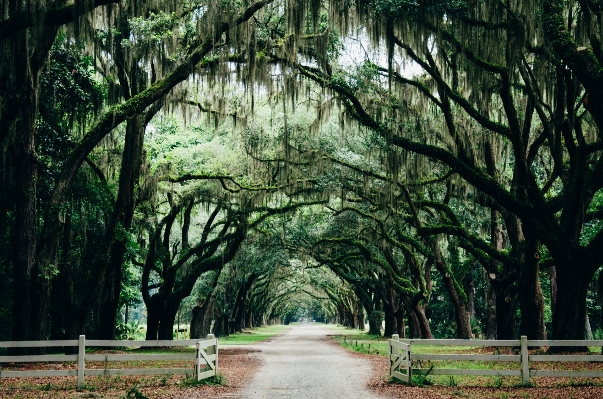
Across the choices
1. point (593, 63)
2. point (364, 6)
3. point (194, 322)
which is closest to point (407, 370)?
point (593, 63)

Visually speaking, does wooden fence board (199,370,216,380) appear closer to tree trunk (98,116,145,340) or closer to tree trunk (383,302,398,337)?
tree trunk (98,116,145,340)

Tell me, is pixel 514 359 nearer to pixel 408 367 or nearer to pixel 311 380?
pixel 408 367

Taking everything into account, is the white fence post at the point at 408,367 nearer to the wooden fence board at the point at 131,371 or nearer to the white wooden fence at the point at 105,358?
the white wooden fence at the point at 105,358

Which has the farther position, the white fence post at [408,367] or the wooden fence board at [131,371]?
the white fence post at [408,367]

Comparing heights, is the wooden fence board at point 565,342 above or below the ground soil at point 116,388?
above

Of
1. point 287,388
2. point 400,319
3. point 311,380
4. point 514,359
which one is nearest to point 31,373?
point 287,388

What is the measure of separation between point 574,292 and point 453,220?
5682 millimetres

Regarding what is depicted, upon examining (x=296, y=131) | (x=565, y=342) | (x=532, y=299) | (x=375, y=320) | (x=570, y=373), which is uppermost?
(x=296, y=131)

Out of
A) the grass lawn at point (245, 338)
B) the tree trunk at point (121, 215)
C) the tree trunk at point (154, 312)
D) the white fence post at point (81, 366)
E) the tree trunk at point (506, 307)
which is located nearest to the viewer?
the white fence post at point (81, 366)

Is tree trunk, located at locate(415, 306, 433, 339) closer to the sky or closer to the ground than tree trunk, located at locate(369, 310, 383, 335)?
closer to the sky

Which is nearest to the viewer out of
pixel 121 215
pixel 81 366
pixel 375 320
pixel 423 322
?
pixel 81 366

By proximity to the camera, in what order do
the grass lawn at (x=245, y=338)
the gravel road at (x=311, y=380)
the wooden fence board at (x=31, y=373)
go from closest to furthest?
the wooden fence board at (x=31, y=373)
the gravel road at (x=311, y=380)
the grass lawn at (x=245, y=338)

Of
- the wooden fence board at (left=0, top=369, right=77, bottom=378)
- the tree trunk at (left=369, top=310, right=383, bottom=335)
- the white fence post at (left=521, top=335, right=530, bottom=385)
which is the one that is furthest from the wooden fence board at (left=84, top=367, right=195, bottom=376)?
the tree trunk at (left=369, top=310, right=383, bottom=335)

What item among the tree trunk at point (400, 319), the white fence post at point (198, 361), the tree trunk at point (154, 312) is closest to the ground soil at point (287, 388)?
the white fence post at point (198, 361)
